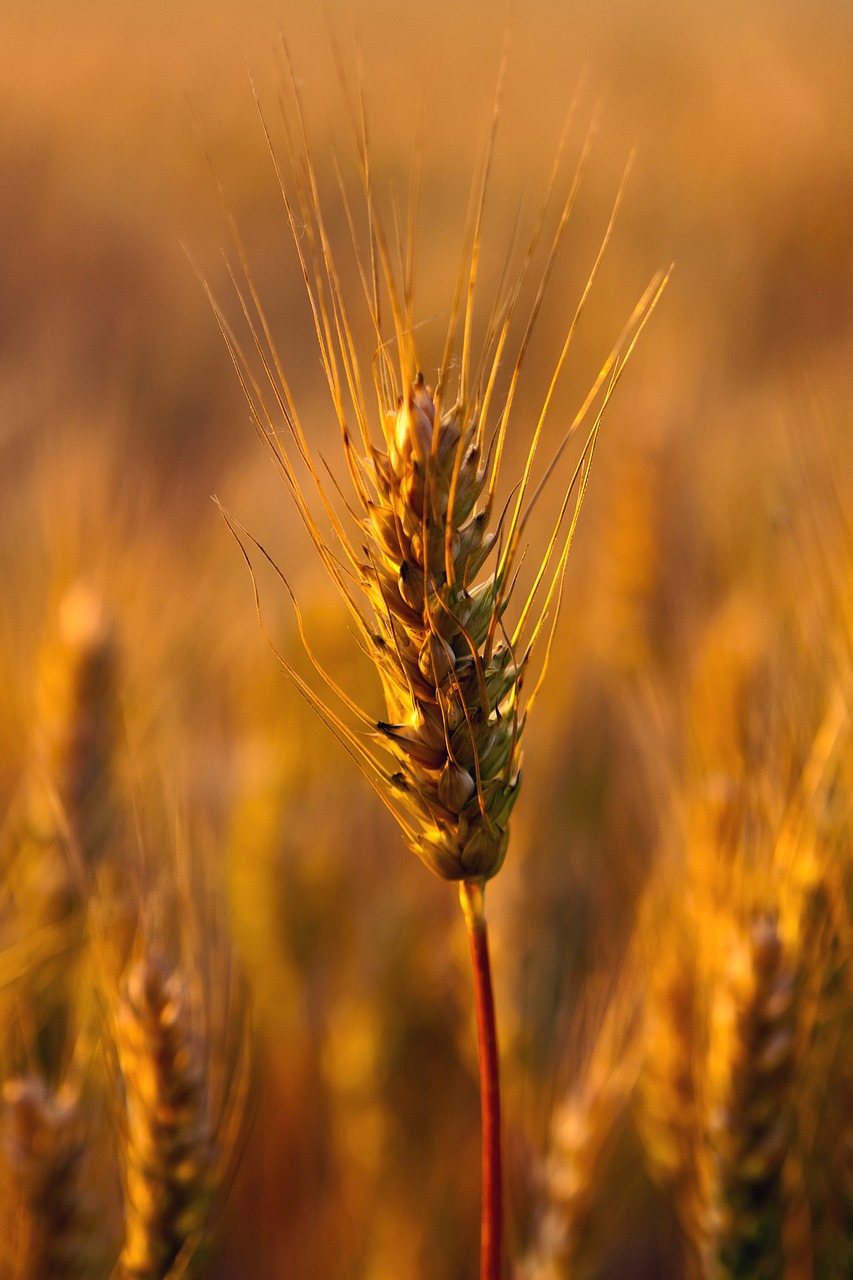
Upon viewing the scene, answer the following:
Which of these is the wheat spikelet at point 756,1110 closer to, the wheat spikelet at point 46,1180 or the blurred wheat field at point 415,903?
the blurred wheat field at point 415,903

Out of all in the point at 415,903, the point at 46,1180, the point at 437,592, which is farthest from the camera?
the point at 415,903

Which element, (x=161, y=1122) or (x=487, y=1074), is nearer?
(x=487, y=1074)

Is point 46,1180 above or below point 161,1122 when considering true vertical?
below

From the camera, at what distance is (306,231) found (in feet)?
2.19

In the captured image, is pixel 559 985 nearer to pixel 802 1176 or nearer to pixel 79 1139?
pixel 802 1176

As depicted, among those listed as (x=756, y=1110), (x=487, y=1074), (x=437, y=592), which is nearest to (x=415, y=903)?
(x=756, y=1110)

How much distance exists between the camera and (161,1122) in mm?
1112

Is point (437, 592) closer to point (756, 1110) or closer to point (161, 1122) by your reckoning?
point (161, 1122)

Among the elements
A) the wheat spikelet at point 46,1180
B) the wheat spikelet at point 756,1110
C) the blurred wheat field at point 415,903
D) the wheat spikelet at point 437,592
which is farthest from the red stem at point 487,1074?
the wheat spikelet at point 46,1180

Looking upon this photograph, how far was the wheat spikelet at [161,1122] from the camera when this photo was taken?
1105mm

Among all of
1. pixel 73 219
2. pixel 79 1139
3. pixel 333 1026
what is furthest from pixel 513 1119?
pixel 73 219

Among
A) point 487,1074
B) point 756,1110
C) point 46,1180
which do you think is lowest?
point 46,1180

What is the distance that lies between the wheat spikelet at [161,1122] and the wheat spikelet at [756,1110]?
667 mm

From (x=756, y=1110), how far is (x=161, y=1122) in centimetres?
74
